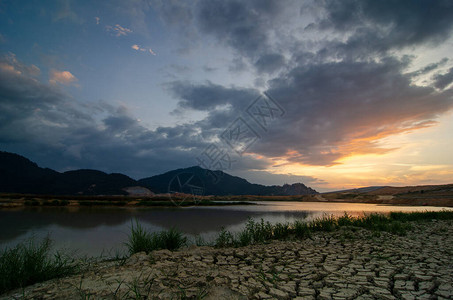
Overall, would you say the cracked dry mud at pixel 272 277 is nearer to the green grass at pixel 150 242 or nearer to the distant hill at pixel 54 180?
the green grass at pixel 150 242

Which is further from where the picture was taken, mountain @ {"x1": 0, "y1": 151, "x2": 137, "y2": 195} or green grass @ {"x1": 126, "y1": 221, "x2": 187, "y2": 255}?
mountain @ {"x1": 0, "y1": 151, "x2": 137, "y2": 195}

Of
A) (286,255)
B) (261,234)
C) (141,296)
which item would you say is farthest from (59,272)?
(261,234)

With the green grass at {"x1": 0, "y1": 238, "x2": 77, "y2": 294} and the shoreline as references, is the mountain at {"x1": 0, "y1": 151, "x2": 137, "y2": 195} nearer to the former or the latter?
the shoreline

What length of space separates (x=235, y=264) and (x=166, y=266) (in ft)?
3.66

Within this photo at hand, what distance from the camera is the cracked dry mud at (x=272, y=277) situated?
2412mm

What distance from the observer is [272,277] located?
2.95 meters

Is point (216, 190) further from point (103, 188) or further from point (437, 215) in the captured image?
point (437, 215)

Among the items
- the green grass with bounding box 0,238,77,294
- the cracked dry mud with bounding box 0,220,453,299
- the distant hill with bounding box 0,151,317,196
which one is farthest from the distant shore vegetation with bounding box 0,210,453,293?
the distant hill with bounding box 0,151,317,196

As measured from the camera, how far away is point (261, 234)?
6.36 meters

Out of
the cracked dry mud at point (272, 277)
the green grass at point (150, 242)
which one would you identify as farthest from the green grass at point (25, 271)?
the green grass at point (150, 242)

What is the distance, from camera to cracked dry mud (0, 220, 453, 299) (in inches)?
95.0

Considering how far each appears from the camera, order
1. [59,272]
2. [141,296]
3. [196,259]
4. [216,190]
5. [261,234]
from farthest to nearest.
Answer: [216,190] < [261,234] < [196,259] < [59,272] < [141,296]

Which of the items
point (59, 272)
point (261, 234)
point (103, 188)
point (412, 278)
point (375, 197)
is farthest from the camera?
point (103, 188)

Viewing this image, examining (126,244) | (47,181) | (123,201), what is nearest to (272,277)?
(126,244)
